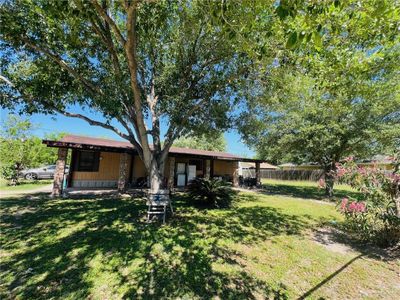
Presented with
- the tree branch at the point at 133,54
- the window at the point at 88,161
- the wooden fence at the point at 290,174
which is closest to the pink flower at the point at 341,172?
the tree branch at the point at 133,54

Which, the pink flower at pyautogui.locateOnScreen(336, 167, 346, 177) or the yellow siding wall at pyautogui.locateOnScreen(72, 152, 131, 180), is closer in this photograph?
the pink flower at pyautogui.locateOnScreen(336, 167, 346, 177)

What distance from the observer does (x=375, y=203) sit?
5.53 meters

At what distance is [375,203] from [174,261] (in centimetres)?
535

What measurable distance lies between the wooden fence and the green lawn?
2329 cm

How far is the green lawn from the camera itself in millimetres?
3436

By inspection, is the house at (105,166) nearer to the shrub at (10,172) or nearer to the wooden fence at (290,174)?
the shrub at (10,172)

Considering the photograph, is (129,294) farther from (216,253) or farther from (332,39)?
(332,39)

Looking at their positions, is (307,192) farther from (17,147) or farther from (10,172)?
(17,147)

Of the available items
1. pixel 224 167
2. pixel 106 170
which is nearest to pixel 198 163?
pixel 224 167

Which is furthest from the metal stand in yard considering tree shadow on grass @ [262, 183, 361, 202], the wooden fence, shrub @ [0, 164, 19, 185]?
the wooden fence

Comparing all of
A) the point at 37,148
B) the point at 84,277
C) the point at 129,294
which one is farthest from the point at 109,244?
the point at 37,148

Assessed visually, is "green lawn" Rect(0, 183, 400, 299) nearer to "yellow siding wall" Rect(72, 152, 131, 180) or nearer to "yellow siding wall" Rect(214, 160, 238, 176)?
"yellow siding wall" Rect(72, 152, 131, 180)

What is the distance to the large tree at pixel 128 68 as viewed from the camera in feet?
18.6

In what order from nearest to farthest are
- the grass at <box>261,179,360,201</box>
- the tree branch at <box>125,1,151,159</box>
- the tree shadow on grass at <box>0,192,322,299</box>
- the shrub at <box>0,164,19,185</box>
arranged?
the tree shadow on grass at <box>0,192,322,299</box> → the tree branch at <box>125,1,151,159</box> → the shrub at <box>0,164,19,185</box> → the grass at <box>261,179,360,201</box>
